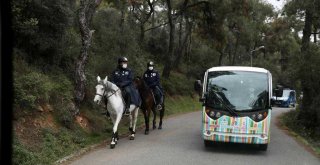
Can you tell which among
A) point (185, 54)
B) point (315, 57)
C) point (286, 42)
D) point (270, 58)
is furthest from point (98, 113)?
point (270, 58)

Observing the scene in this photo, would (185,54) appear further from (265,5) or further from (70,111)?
(70,111)

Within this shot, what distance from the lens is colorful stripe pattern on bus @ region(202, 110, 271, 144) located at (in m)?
12.8

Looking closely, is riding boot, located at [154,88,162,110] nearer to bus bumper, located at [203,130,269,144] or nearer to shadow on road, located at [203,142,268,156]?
shadow on road, located at [203,142,268,156]

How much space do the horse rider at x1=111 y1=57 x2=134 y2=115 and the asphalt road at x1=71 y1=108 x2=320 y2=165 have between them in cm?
156

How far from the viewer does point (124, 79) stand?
48.7 feet

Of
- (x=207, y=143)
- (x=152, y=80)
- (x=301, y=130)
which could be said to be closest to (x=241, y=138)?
(x=207, y=143)

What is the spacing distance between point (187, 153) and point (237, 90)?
2.63 meters

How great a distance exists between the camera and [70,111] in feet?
47.8

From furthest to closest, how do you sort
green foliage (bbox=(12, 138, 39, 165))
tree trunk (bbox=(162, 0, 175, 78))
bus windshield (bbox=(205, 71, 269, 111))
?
tree trunk (bbox=(162, 0, 175, 78)), bus windshield (bbox=(205, 71, 269, 111)), green foliage (bbox=(12, 138, 39, 165))

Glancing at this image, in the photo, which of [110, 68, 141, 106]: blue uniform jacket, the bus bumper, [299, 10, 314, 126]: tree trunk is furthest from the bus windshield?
[299, 10, 314, 126]: tree trunk

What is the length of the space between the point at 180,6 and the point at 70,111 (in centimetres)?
2436

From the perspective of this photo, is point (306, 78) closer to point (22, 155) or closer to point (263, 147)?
point (263, 147)

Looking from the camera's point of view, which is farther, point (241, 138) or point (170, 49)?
point (170, 49)

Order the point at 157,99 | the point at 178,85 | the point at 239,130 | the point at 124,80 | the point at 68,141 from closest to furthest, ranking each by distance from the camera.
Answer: the point at 68,141, the point at 239,130, the point at 124,80, the point at 157,99, the point at 178,85
